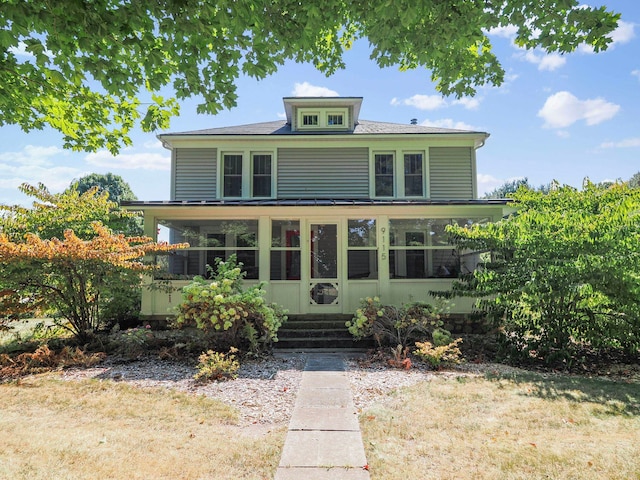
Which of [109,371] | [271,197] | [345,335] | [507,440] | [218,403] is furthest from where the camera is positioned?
[271,197]

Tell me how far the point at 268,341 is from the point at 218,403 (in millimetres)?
2695

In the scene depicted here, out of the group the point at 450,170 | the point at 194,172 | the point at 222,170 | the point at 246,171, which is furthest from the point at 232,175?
the point at 450,170

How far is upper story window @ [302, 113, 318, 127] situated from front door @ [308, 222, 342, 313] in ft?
16.5

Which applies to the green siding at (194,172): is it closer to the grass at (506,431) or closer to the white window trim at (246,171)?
the white window trim at (246,171)

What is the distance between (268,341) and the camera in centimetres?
765

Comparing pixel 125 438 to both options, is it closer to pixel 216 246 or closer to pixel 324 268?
pixel 216 246

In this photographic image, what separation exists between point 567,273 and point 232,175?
32.2 feet

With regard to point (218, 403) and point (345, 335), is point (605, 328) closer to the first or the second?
point (345, 335)

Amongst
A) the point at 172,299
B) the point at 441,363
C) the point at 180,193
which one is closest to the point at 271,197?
the point at 180,193

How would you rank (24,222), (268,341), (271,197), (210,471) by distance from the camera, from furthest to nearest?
(271,197), (24,222), (268,341), (210,471)

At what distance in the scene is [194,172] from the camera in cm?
1240

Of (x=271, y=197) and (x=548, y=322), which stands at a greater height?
(x=271, y=197)

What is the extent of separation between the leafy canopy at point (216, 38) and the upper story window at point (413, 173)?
6715 millimetres

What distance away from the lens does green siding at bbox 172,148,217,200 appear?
1234 centimetres
